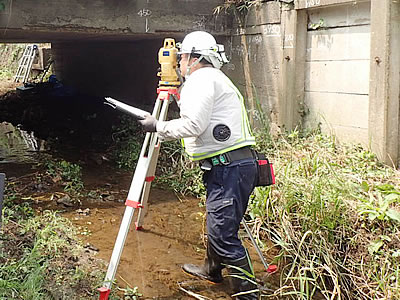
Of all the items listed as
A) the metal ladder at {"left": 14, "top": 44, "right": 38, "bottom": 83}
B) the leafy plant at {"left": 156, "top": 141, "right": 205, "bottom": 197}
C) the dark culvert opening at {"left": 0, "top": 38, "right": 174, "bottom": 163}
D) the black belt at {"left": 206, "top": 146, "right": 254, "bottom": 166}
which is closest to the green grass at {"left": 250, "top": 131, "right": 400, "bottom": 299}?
the black belt at {"left": 206, "top": 146, "right": 254, "bottom": 166}

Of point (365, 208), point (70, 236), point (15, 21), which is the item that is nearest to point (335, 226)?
point (365, 208)

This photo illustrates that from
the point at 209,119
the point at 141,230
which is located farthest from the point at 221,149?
the point at 141,230

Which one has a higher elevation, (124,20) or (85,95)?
(124,20)

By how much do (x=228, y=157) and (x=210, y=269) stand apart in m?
1.06

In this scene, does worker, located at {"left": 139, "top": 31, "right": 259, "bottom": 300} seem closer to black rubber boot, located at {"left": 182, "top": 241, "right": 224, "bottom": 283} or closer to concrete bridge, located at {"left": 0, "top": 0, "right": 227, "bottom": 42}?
black rubber boot, located at {"left": 182, "top": 241, "right": 224, "bottom": 283}

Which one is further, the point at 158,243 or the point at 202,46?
the point at 158,243

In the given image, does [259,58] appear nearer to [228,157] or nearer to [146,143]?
[146,143]

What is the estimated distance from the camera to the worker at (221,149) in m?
3.20

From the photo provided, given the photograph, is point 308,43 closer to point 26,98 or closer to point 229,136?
point 229,136

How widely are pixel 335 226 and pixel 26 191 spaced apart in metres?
3.69

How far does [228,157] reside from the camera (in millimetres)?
3240

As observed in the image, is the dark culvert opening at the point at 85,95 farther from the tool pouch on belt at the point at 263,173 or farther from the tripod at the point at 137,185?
the tool pouch on belt at the point at 263,173

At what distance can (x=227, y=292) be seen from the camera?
12.0 ft

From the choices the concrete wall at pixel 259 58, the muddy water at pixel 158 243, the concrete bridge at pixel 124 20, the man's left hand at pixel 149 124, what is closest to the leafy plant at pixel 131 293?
the muddy water at pixel 158 243
